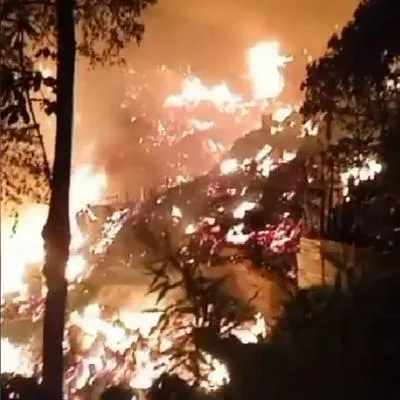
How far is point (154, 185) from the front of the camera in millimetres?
12438

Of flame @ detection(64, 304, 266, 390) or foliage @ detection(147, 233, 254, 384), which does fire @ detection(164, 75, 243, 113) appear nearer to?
flame @ detection(64, 304, 266, 390)

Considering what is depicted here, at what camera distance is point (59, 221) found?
6738 millimetres

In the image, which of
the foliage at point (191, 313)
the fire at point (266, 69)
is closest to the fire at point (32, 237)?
the foliage at point (191, 313)

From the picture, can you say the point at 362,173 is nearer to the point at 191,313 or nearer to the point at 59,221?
the point at 191,313

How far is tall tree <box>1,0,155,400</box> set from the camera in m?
6.73

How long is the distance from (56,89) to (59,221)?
1.08 metres

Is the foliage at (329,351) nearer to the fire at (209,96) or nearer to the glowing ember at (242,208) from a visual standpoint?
the glowing ember at (242,208)

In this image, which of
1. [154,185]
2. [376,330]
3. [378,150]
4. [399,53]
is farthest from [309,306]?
[154,185]

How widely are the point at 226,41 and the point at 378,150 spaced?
14.1 ft

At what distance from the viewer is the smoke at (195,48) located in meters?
11.3

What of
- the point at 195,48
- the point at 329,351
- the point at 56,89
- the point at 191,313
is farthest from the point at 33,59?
the point at 195,48

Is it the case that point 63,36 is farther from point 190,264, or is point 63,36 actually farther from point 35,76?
point 190,264

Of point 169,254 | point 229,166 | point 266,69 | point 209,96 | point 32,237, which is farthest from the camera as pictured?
point 209,96

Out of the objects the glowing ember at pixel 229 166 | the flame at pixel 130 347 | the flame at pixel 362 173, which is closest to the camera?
the flame at pixel 130 347
